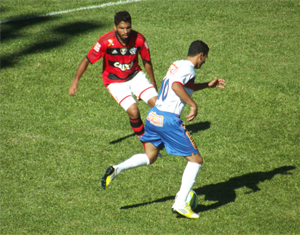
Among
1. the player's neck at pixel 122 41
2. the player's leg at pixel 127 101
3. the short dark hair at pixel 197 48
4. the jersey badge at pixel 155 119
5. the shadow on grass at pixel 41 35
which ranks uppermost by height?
the short dark hair at pixel 197 48

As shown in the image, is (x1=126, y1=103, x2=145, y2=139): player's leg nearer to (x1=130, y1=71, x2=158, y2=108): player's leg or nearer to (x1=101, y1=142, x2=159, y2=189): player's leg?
(x1=130, y1=71, x2=158, y2=108): player's leg

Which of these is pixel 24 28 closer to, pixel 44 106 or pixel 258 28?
pixel 44 106

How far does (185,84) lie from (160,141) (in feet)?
3.02

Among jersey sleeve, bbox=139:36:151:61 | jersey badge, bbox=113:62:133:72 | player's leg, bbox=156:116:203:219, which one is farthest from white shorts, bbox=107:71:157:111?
player's leg, bbox=156:116:203:219

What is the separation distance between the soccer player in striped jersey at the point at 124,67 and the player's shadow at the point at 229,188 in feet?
5.31

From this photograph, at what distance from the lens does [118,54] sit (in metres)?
6.09

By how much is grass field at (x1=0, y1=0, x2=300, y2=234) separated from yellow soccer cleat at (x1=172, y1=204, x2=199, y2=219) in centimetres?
14

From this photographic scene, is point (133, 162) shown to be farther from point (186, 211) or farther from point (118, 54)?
point (118, 54)

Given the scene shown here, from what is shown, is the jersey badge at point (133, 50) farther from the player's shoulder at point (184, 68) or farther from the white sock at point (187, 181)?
the white sock at point (187, 181)

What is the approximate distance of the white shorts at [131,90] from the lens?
20.4ft

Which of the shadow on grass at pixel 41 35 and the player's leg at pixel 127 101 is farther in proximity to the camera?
the shadow on grass at pixel 41 35

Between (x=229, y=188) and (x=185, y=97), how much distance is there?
1.97 metres

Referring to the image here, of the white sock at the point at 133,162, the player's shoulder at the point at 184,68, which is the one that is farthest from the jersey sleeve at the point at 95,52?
the white sock at the point at 133,162

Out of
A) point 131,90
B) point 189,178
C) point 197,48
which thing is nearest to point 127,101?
point 131,90
